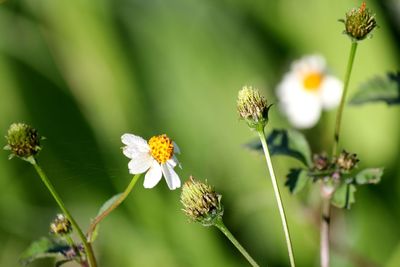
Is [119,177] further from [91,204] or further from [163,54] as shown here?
[163,54]

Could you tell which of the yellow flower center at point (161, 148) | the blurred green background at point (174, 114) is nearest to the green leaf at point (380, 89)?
the yellow flower center at point (161, 148)

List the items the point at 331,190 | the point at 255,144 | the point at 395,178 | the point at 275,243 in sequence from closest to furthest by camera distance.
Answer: the point at 331,190
the point at 255,144
the point at 275,243
the point at 395,178

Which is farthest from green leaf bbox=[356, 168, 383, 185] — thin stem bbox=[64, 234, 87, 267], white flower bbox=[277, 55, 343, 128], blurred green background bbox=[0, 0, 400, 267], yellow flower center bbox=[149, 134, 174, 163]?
white flower bbox=[277, 55, 343, 128]

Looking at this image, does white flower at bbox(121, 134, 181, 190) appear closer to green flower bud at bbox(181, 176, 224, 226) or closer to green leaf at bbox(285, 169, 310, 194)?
green flower bud at bbox(181, 176, 224, 226)

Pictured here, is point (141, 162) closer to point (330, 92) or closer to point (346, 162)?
point (346, 162)

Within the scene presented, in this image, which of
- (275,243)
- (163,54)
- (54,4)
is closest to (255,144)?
(275,243)
